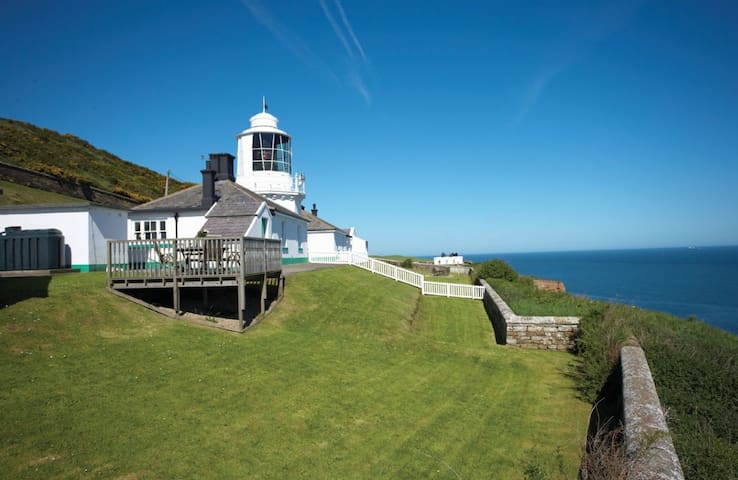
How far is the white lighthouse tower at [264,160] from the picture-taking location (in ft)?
104

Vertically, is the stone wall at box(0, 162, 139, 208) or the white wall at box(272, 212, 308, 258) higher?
the stone wall at box(0, 162, 139, 208)

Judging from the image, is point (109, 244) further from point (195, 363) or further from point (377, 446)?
point (377, 446)

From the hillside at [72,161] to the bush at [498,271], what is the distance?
32497 mm

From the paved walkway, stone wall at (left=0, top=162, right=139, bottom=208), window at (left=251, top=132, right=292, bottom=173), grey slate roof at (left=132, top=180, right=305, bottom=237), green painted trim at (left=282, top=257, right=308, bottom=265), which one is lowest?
the paved walkway

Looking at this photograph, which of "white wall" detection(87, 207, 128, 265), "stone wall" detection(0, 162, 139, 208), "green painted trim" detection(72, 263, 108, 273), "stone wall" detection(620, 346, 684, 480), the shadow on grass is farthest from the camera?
"stone wall" detection(0, 162, 139, 208)

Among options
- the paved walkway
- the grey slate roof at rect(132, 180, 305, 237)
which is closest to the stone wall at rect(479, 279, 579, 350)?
the paved walkway

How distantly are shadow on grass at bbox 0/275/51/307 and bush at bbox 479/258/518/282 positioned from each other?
91.3 feet

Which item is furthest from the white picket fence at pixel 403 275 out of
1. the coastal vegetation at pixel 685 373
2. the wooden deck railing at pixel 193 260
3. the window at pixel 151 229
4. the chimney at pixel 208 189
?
the wooden deck railing at pixel 193 260

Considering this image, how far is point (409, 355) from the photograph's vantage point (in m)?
13.9

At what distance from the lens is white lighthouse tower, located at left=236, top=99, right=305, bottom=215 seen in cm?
3161

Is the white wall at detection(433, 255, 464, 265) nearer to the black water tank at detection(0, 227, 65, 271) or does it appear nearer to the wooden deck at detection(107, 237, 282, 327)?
the black water tank at detection(0, 227, 65, 271)

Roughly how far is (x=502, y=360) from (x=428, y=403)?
16.4 ft

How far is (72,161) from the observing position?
4528 cm

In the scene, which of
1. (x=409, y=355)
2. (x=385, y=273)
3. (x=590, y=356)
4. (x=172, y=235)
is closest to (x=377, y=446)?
(x=409, y=355)
